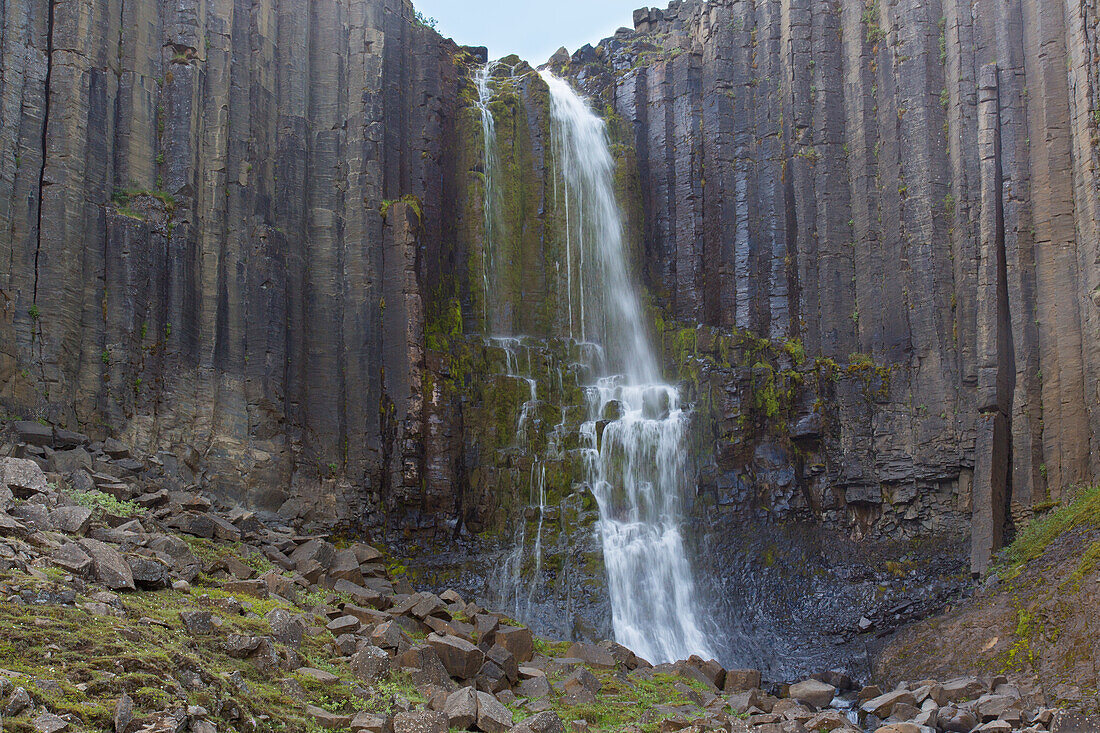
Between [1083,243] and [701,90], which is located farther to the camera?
[701,90]

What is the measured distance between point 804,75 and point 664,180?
4722 mm

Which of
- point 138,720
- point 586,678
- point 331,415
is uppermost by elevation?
point 331,415

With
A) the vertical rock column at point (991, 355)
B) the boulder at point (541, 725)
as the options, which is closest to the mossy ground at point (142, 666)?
the boulder at point (541, 725)

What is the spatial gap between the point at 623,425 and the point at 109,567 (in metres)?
13.2

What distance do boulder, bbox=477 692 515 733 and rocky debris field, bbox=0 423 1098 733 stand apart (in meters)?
0.02

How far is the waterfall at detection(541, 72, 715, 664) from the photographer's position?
1983 centimetres

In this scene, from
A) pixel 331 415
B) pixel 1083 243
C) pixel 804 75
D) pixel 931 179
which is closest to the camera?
pixel 1083 243

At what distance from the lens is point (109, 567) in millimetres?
10258

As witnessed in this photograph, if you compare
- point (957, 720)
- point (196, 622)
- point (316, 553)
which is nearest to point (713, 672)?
point (957, 720)

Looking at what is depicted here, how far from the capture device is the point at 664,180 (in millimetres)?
26922

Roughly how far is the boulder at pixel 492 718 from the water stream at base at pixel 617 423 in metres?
8.76

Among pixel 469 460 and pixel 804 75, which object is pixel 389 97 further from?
pixel 804 75

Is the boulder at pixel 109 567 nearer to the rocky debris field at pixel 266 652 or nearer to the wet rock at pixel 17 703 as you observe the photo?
the rocky debris field at pixel 266 652

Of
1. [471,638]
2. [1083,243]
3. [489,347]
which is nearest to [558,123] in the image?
[489,347]
